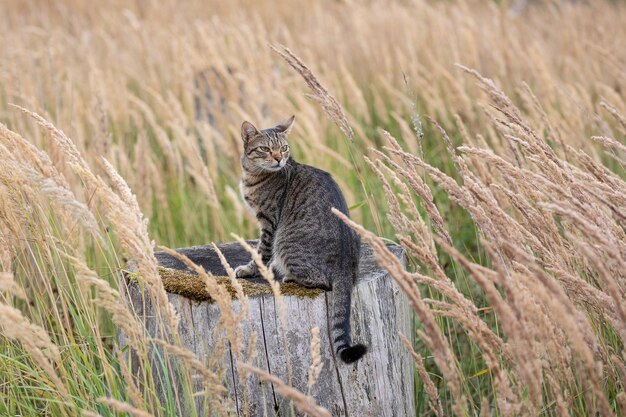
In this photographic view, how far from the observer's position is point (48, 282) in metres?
2.70

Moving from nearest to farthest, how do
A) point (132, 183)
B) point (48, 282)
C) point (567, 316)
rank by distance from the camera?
1. point (567, 316)
2. point (48, 282)
3. point (132, 183)

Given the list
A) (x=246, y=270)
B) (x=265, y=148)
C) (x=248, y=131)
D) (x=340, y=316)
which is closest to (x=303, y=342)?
(x=340, y=316)

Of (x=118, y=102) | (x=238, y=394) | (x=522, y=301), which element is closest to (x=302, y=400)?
(x=522, y=301)

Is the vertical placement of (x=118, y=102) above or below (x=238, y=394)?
above

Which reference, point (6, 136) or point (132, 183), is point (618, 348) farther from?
point (132, 183)

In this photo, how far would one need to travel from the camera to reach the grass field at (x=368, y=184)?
1941 millimetres

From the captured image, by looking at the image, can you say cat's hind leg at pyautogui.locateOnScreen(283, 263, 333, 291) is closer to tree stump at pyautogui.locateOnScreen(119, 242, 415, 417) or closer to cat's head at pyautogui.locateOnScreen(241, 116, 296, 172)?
tree stump at pyautogui.locateOnScreen(119, 242, 415, 417)

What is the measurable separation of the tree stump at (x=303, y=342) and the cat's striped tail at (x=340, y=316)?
3 centimetres

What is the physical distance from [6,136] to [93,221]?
1.98 ft

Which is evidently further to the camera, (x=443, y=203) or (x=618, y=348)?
(x=443, y=203)

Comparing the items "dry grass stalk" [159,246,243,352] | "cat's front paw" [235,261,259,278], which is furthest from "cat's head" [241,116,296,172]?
"dry grass stalk" [159,246,243,352]

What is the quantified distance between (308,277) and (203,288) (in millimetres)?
407

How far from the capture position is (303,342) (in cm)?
282

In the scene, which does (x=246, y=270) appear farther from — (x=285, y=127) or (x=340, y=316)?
(x=285, y=127)
